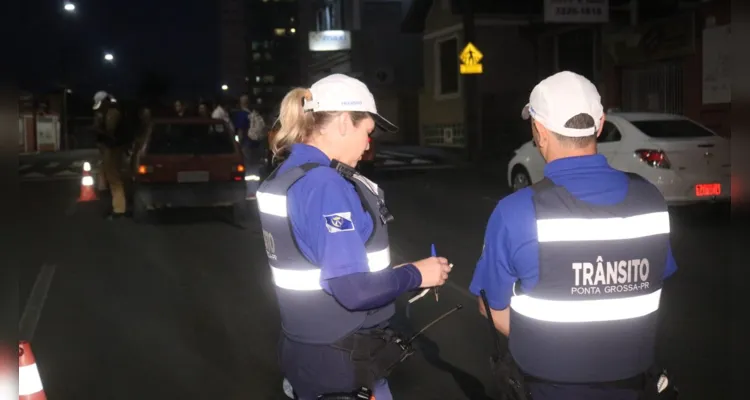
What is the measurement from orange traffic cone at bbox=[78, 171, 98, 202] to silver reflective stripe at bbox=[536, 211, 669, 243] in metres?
15.5

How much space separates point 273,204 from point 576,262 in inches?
38.9

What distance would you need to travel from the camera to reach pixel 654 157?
12.2 metres

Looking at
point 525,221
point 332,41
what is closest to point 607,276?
point 525,221

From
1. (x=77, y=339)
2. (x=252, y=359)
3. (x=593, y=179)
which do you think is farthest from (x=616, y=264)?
(x=77, y=339)

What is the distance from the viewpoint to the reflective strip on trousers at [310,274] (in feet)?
9.06

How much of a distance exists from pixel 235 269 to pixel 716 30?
13.5 meters

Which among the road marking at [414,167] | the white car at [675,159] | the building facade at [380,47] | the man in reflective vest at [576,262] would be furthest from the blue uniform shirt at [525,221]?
the building facade at [380,47]

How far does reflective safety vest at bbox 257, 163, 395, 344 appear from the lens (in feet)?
9.09

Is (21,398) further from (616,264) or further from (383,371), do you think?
(616,264)

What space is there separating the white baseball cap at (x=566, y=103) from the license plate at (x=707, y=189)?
33.7 feet

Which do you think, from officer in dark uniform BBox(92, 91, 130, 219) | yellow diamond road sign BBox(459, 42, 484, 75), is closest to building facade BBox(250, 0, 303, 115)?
yellow diamond road sign BBox(459, 42, 484, 75)

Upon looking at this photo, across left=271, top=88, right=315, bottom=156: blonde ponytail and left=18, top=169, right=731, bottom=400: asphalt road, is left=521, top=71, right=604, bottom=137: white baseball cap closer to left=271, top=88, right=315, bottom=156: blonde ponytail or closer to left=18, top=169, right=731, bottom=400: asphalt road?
left=271, top=88, right=315, bottom=156: blonde ponytail

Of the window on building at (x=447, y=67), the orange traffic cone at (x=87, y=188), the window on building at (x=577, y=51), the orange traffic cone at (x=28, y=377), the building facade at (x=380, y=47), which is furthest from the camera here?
the building facade at (x=380, y=47)

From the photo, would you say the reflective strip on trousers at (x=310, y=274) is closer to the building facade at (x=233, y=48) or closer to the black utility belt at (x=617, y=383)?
the black utility belt at (x=617, y=383)
